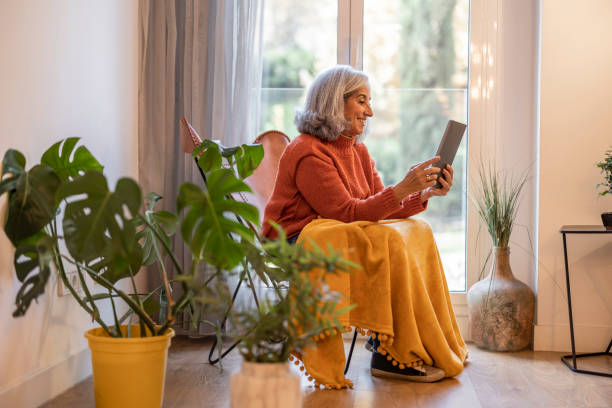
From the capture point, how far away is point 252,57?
3.19 m

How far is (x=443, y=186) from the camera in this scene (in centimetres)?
263

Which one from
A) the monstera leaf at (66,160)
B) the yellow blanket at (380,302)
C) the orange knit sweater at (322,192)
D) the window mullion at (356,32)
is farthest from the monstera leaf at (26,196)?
the window mullion at (356,32)

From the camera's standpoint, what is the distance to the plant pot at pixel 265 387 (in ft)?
4.40

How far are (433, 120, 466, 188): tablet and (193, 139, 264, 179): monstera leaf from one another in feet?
2.35

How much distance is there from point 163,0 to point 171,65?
32 centimetres

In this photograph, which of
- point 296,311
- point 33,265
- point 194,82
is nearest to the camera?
point 296,311

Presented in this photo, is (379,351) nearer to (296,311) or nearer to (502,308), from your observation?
(502,308)

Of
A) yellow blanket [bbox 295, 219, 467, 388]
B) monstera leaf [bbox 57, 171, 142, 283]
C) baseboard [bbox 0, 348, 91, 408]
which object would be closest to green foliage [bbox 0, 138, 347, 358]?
monstera leaf [bbox 57, 171, 142, 283]

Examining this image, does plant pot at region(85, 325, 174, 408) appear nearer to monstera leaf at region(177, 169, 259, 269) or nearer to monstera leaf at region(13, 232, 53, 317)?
monstera leaf at region(13, 232, 53, 317)

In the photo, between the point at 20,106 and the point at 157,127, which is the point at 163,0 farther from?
the point at 20,106

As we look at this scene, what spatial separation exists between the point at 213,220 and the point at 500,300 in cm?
174

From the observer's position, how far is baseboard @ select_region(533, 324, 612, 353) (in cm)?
299

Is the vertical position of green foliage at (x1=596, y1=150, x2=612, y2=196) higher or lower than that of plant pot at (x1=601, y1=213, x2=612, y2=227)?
higher

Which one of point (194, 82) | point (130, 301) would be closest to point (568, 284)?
point (130, 301)
